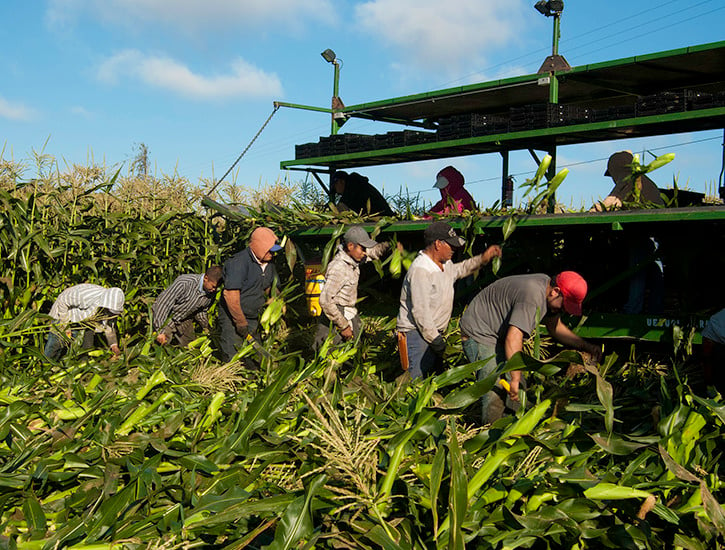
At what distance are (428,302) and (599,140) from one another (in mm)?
2424

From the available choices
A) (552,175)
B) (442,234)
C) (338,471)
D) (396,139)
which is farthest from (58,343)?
(552,175)

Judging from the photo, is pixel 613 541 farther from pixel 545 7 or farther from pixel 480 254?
pixel 545 7

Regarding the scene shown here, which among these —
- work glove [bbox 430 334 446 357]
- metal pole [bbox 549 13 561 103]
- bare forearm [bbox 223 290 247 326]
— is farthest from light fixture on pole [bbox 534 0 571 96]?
bare forearm [bbox 223 290 247 326]

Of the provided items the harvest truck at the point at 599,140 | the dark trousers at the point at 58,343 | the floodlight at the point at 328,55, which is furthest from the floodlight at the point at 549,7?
the dark trousers at the point at 58,343

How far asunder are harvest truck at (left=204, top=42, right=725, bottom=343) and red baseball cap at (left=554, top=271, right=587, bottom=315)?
2.30 ft

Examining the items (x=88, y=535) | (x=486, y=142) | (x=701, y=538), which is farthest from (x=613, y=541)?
(x=486, y=142)

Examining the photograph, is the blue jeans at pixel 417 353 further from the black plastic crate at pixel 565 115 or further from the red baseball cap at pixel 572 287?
the black plastic crate at pixel 565 115

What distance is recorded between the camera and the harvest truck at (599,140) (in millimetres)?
5180

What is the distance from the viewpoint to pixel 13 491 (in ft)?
9.55

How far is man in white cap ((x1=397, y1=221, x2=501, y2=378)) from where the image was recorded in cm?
527

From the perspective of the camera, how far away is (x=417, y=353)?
5379mm

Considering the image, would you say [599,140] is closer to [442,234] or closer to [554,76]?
[554,76]

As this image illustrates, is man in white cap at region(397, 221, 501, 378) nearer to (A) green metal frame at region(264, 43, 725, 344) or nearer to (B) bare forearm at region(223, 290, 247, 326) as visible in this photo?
(A) green metal frame at region(264, 43, 725, 344)

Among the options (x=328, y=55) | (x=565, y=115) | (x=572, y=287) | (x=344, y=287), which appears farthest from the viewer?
(x=328, y=55)
